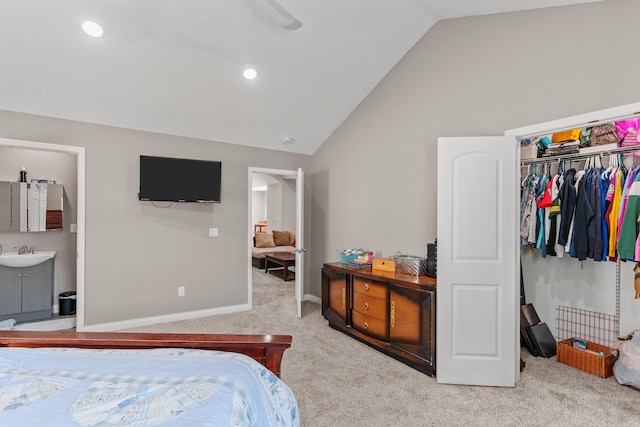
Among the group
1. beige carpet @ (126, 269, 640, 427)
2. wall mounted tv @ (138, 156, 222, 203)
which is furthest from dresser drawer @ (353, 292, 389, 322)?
wall mounted tv @ (138, 156, 222, 203)

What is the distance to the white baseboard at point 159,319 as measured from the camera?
3762mm

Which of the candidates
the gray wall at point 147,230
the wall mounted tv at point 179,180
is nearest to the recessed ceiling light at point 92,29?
the gray wall at point 147,230

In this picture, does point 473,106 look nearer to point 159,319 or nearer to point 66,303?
point 159,319

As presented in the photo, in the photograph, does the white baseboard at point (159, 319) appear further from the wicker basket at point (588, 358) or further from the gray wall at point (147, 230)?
the wicker basket at point (588, 358)

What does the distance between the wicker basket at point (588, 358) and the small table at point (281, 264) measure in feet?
14.9

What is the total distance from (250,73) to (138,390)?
10.5 feet

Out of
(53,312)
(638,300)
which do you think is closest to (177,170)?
(53,312)

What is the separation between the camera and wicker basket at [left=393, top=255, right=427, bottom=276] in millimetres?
3271

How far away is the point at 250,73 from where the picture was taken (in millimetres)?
3561

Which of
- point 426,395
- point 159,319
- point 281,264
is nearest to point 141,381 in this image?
point 426,395

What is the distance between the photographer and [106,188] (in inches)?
150

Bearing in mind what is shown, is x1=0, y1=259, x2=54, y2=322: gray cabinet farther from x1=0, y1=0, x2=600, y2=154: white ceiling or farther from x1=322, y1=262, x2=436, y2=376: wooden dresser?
x1=322, y1=262, x2=436, y2=376: wooden dresser

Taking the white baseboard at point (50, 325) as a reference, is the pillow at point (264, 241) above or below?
above

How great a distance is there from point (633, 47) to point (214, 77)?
353 centimetres
